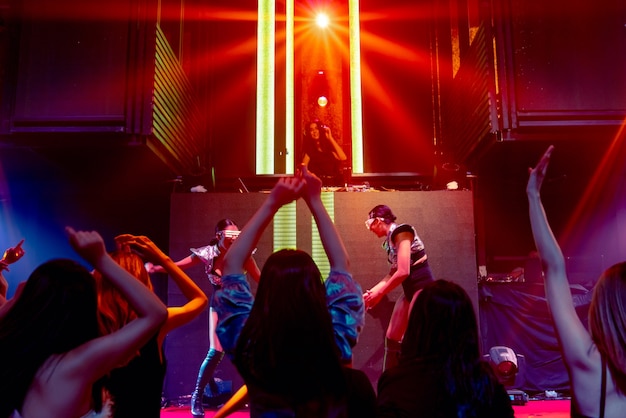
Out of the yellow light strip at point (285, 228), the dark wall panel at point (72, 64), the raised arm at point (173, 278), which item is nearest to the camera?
the raised arm at point (173, 278)


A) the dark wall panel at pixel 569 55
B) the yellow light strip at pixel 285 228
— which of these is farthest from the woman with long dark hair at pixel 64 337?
the dark wall panel at pixel 569 55

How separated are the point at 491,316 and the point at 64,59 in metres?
5.64

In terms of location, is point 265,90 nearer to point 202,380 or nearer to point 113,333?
point 202,380

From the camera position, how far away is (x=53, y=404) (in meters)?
1.60

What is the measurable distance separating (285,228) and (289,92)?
2.95m

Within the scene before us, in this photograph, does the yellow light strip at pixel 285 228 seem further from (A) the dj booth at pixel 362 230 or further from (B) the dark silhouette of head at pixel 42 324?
(B) the dark silhouette of head at pixel 42 324

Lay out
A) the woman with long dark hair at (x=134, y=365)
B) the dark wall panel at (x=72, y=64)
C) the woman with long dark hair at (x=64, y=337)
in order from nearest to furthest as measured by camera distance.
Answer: the woman with long dark hair at (x=64, y=337) < the woman with long dark hair at (x=134, y=365) < the dark wall panel at (x=72, y=64)

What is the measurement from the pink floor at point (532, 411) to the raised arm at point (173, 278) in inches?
118

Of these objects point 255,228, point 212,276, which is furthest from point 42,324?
point 212,276

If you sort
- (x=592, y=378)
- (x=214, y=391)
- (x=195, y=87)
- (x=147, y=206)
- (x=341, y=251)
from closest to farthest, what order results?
(x=592, y=378), (x=341, y=251), (x=214, y=391), (x=147, y=206), (x=195, y=87)

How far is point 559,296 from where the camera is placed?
6.06 feet

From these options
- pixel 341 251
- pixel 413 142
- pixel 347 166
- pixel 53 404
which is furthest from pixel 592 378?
pixel 413 142

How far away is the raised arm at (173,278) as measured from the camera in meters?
2.30

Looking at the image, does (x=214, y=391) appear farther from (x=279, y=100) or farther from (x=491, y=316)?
(x=279, y=100)
